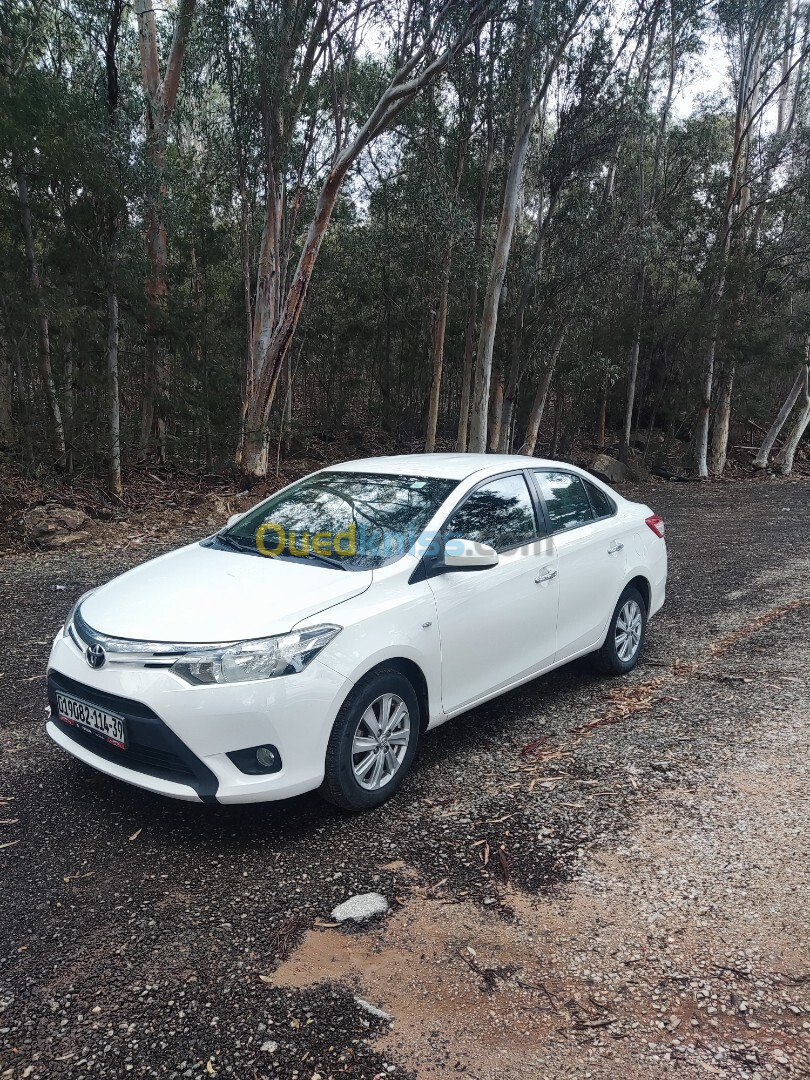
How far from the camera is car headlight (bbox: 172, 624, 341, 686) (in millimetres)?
2943

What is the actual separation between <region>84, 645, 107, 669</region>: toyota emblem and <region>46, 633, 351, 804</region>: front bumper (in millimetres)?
38

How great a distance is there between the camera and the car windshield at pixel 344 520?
12.2 feet

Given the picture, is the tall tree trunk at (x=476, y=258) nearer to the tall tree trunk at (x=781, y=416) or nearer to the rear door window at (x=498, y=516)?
the tall tree trunk at (x=781, y=416)

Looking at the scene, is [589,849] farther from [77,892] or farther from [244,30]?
[244,30]

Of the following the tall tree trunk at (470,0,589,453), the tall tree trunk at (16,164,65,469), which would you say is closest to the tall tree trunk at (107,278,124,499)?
the tall tree trunk at (16,164,65,469)

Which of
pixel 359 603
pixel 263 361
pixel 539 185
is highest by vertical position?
pixel 539 185

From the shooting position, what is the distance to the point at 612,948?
8.34 ft

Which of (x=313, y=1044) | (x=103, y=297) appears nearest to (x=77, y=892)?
(x=313, y=1044)

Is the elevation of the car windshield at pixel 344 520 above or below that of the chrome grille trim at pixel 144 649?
above

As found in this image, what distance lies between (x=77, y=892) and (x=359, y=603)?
5.13 ft

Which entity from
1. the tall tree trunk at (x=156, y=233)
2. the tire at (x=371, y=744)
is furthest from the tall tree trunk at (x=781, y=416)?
the tire at (x=371, y=744)

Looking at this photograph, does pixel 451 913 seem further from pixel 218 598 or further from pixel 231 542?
pixel 231 542

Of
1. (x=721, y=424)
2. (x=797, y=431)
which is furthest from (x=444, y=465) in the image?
(x=797, y=431)

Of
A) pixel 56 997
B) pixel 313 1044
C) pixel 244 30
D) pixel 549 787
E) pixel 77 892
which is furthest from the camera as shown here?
pixel 244 30
